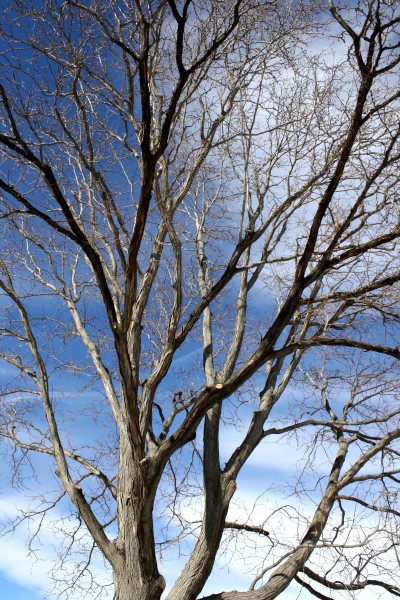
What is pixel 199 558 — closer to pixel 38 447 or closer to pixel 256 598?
pixel 256 598

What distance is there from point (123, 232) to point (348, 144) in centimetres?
275

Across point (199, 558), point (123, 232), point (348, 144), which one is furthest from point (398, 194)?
point (199, 558)

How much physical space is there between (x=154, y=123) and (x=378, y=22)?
10.1 feet

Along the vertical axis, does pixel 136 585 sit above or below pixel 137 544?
below

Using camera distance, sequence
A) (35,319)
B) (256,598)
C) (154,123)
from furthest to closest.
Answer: (35,319) → (154,123) → (256,598)

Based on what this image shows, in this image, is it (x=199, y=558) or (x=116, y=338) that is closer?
(x=116, y=338)

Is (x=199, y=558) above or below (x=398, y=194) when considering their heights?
below

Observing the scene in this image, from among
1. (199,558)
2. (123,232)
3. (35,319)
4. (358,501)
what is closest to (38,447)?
(35,319)

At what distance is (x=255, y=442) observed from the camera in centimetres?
718

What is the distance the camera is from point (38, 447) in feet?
23.8

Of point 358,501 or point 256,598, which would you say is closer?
point 256,598

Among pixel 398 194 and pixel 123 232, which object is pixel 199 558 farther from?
pixel 398 194

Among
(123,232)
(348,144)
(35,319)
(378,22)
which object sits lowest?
(35,319)

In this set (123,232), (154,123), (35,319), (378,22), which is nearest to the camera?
(378,22)
